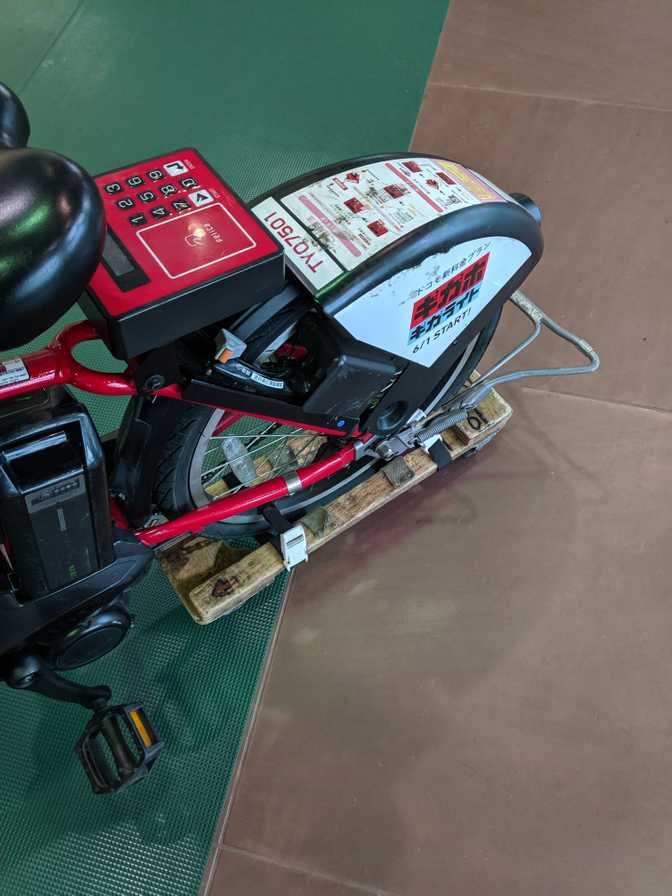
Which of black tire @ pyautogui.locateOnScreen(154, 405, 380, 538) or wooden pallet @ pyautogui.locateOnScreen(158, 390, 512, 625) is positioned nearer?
black tire @ pyautogui.locateOnScreen(154, 405, 380, 538)

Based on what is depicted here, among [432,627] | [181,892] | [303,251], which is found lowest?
[181,892]

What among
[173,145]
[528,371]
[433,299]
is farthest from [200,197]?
[173,145]

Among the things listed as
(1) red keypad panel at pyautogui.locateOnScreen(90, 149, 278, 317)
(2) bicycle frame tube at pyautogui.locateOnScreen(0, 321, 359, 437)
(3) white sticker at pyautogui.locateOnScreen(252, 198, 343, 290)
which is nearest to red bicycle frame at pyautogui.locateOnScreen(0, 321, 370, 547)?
(2) bicycle frame tube at pyautogui.locateOnScreen(0, 321, 359, 437)

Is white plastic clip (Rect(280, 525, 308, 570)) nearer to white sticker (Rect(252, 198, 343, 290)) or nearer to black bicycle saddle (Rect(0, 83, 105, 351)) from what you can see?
white sticker (Rect(252, 198, 343, 290))

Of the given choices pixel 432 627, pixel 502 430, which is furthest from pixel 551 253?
pixel 432 627

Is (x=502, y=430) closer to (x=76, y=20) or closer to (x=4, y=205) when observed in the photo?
(x=4, y=205)

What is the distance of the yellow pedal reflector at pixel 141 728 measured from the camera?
4.74 feet

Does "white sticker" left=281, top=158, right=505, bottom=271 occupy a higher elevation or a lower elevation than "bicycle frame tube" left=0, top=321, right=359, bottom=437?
higher

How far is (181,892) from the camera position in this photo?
1507 mm

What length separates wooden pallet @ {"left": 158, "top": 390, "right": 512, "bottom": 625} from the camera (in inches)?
66.9

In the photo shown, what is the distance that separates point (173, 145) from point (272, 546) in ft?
4.97

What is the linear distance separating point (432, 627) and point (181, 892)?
2.46 feet

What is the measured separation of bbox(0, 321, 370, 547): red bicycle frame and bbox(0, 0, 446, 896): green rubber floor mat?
0.34 meters

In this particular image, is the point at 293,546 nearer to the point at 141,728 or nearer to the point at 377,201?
the point at 141,728
